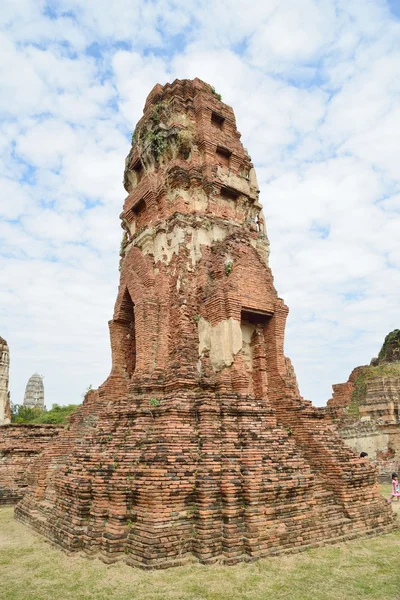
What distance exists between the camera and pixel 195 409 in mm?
8016

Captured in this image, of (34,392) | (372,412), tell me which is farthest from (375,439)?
(34,392)

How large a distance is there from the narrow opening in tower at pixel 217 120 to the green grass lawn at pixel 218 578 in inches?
416

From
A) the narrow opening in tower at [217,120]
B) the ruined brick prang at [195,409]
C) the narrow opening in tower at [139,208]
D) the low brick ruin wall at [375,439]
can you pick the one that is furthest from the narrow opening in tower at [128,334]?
the low brick ruin wall at [375,439]

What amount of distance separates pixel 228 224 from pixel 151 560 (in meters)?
7.52

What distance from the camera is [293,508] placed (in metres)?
7.29

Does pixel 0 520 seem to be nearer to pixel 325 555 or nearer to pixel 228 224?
pixel 325 555

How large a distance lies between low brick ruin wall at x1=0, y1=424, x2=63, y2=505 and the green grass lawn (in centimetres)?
717

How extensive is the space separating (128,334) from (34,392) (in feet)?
195

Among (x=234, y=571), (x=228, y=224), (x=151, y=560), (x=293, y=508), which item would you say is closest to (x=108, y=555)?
(x=151, y=560)

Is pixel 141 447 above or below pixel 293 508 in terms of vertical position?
above

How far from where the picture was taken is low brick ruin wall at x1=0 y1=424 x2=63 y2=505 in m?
13.5

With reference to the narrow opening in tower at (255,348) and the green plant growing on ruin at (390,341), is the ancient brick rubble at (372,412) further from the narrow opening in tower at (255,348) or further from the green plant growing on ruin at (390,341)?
the narrow opening in tower at (255,348)

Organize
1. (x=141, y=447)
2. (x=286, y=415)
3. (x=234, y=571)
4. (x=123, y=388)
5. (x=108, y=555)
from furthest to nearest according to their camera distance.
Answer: (x=123, y=388) < (x=286, y=415) < (x=141, y=447) < (x=108, y=555) < (x=234, y=571)

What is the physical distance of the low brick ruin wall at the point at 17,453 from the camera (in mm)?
13547
